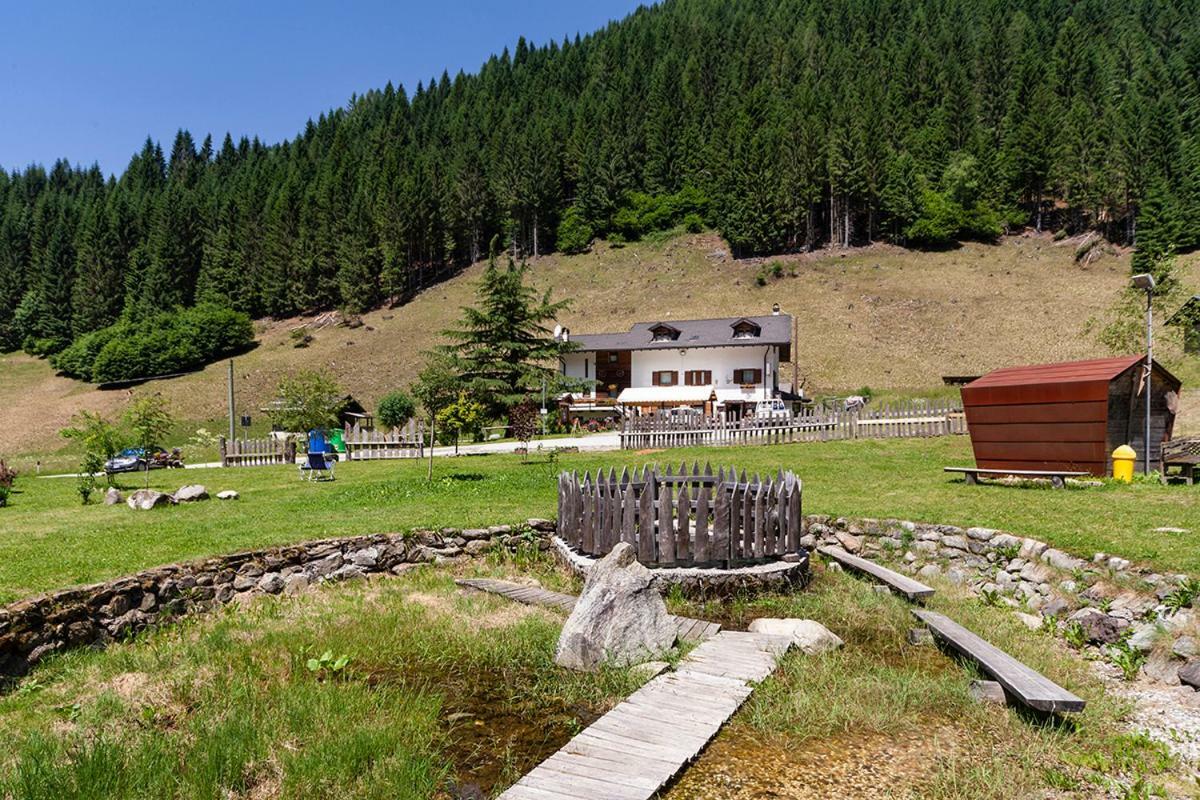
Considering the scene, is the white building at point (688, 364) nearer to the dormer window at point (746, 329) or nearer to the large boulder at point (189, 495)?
the dormer window at point (746, 329)

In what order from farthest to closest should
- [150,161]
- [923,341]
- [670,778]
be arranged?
[150,161] < [923,341] < [670,778]

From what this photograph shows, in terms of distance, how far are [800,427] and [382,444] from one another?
1766 cm

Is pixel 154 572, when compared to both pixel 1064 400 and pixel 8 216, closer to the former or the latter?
pixel 1064 400

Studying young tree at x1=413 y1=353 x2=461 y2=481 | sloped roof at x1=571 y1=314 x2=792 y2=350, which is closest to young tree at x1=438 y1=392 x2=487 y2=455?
young tree at x1=413 y1=353 x2=461 y2=481

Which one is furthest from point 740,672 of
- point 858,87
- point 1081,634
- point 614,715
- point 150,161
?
point 150,161

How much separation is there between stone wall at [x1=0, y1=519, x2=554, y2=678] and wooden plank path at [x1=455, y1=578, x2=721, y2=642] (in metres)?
1.43

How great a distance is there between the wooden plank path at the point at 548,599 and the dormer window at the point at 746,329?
41109 mm

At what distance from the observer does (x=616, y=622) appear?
7.06 meters

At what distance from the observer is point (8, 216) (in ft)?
345

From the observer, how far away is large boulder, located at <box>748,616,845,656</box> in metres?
7.28

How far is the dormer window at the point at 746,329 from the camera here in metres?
48.6

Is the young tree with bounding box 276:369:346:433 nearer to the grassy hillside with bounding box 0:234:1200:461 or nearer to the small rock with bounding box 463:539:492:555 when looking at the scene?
the small rock with bounding box 463:539:492:555

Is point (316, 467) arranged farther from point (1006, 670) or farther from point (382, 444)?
point (1006, 670)

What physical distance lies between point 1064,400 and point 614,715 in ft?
47.0
